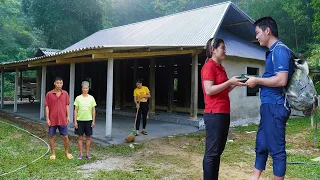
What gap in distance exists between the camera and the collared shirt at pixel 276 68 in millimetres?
2369

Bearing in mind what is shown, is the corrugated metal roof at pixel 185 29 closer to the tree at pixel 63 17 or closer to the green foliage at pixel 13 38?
the tree at pixel 63 17

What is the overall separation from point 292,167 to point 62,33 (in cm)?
2687

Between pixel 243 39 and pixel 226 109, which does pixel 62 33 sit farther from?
pixel 226 109

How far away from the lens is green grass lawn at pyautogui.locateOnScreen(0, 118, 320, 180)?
432 cm

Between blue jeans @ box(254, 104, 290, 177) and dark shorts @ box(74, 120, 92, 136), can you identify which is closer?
blue jeans @ box(254, 104, 290, 177)

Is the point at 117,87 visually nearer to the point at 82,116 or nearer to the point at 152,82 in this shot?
the point at 152,82

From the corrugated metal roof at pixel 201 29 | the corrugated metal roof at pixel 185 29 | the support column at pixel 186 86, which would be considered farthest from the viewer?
the support column at pixel 186 86

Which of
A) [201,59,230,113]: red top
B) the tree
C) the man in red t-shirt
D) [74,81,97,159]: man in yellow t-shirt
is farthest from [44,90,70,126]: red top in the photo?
the tree

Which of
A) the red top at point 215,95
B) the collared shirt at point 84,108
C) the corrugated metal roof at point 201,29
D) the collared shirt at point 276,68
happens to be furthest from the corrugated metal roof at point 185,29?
the collared shirt at point 276,68

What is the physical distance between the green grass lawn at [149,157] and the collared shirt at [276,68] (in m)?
2.19

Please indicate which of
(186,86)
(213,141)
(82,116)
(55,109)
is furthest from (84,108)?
(186,86)

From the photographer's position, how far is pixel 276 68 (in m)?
2.39

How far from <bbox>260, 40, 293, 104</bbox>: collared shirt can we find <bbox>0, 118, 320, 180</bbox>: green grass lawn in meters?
2.19

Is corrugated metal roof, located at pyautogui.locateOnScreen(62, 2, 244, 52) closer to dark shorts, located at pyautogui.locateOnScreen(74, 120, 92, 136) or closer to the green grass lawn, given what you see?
the green grass lawn
